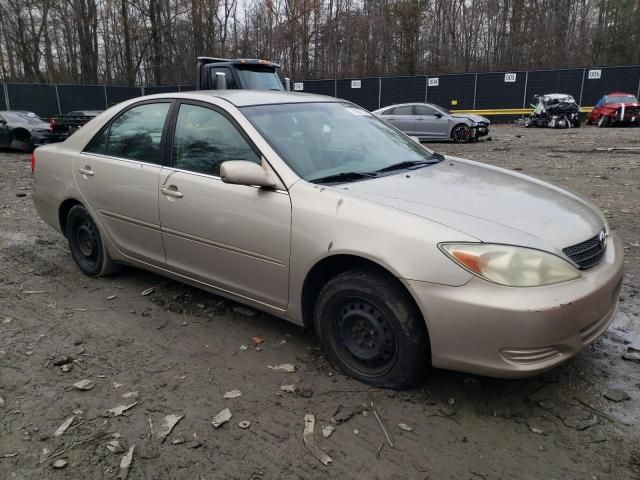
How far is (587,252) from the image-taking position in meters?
2.74

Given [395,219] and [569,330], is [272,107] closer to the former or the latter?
[395,219]

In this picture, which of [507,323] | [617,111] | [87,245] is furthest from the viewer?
[617,111]

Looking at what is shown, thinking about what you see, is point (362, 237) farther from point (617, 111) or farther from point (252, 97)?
point (617, 111)

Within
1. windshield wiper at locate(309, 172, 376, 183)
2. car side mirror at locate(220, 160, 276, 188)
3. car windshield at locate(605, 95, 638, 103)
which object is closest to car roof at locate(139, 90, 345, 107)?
car side mirror at locate(220, 160, 276, 188)

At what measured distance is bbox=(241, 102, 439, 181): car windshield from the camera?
3.30m

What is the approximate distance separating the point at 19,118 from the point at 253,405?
16350 mm

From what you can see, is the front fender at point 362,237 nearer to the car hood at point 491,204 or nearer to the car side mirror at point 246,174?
the car hood at point 491,204

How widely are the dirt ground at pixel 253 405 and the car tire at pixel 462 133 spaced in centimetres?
1409

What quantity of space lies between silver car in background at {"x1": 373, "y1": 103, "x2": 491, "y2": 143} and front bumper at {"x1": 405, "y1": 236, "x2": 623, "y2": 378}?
15.5 m

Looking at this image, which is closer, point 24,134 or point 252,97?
point 252,97

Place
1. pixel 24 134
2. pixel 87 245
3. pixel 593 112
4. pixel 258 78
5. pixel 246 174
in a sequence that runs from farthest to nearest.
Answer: pixel 593 112, pixel 24 134, pixel 258 78, pixel 87 245, pixel 246 174

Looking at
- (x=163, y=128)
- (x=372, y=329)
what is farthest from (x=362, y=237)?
(x=163, y=128)

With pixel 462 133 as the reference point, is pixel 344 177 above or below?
above

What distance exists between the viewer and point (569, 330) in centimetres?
250
